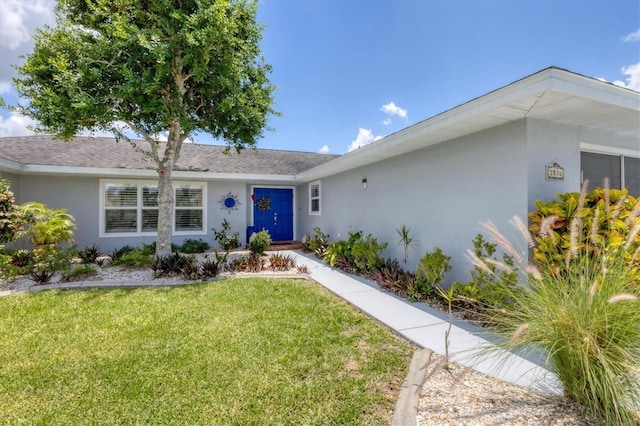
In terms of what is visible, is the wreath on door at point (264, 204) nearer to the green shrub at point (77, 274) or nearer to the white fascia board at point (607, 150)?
the green shrub at point (77, 274)

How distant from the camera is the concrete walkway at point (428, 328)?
278cm

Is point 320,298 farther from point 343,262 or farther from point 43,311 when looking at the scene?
point 43,311

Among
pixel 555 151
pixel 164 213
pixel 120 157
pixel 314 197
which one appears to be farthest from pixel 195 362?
pixel 120 157

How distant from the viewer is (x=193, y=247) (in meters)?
10.8

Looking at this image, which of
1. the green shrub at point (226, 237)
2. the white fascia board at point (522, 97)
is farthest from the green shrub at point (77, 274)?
the white fascia board at point (522, 97)

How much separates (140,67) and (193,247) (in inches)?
241

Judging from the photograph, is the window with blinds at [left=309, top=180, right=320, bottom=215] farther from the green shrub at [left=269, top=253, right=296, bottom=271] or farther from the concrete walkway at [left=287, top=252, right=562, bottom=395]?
the concrete walkway at [left=287, top=252, right=562, bottom=395]

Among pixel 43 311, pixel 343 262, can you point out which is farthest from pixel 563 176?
pixel 43 311

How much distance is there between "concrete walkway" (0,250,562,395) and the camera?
278 centimetres

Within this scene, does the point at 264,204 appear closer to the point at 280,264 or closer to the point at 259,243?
the point at 259,243

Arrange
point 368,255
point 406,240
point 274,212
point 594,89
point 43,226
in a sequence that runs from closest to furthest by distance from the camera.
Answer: point 594,89 < point 406,240 < point 368,255 < point 43,226 < point 274,212

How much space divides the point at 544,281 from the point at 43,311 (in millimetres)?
6947

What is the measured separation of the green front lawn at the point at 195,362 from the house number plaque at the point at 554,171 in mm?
3468

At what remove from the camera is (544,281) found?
241cm
